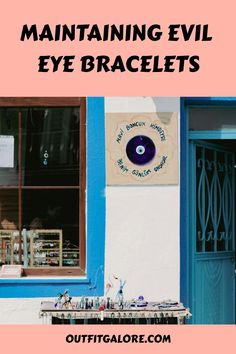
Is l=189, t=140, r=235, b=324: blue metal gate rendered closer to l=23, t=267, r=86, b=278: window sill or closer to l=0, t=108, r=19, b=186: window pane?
l=23, t=267, r=86, b=278: window sill

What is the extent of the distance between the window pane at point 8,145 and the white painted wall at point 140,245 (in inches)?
36.7

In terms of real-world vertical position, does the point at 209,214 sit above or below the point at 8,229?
above

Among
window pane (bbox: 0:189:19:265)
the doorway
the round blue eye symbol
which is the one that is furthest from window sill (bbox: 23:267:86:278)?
the round blue eye symbol

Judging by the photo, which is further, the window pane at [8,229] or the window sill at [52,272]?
the window pane at [8,229]

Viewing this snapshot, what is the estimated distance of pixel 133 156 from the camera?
8.49m

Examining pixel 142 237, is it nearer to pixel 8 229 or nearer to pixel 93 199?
pixel 93 199

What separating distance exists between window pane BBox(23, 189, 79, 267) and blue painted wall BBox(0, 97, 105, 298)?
0.64 feet

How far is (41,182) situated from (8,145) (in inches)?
19.0

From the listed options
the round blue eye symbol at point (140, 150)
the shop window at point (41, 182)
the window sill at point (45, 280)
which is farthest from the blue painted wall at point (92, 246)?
the round blue eye symbol at point (140, 150)

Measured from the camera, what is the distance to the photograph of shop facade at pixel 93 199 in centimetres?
841

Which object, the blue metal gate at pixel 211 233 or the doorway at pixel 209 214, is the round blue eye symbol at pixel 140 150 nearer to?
the doorway at pixel 209 214

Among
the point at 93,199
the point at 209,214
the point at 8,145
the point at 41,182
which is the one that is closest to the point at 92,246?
the point at 93,199

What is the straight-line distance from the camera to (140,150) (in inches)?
334

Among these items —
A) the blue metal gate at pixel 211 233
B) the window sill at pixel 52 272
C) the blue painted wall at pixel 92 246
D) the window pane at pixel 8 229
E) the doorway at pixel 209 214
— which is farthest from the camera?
the blue metal gate at pixel 211 233
